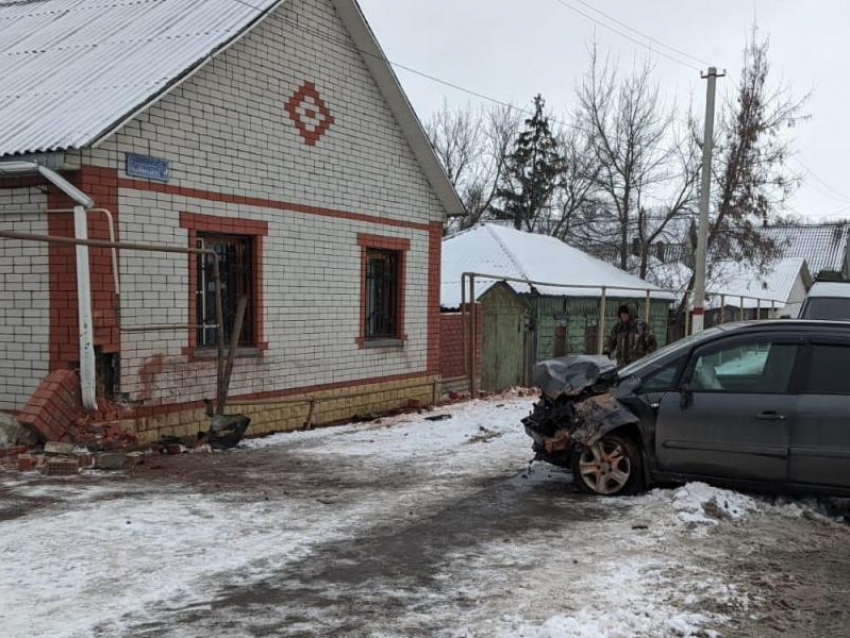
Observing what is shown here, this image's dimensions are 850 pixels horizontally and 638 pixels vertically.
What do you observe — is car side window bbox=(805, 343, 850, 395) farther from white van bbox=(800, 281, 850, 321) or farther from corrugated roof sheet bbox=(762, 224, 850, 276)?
corrugated roof sheet bbox=(762, 224, 850, 276)

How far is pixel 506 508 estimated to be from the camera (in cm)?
627

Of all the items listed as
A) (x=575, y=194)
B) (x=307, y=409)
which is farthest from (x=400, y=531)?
(x=575, y=194)

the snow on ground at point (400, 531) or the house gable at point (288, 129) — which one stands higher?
the house gable at point (288, 129)

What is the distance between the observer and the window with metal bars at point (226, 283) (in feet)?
31.6

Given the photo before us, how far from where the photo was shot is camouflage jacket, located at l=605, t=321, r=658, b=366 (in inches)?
447

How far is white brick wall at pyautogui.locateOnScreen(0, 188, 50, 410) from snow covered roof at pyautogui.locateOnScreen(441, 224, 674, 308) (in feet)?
38.0

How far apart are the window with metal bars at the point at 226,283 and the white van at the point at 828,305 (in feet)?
26.0

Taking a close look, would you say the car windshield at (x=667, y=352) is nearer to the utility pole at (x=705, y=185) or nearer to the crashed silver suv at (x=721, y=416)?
the crashed silver suv at (x=721, y=416)

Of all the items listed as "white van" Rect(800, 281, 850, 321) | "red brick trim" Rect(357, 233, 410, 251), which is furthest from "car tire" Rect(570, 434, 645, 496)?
"white van" Rect(800, 281, 850, 321)

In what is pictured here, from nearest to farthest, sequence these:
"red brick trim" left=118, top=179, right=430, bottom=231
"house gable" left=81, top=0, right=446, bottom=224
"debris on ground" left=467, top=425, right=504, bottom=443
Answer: "red brick trim" left=118, top=179, right=430, bottom=231
"house gable" left=81, top=0, right=446, bottom=224
"debris on ground" left=467, top=425, right=504, bottom=443

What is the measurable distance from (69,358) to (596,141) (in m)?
26.0

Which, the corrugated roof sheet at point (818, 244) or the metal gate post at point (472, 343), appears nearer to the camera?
the metal gate post at point (472, 343)

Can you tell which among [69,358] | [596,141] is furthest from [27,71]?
[596,141]

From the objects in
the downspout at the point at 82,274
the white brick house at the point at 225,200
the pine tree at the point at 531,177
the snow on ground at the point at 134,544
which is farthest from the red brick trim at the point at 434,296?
the pine tree at the point at 531,177
